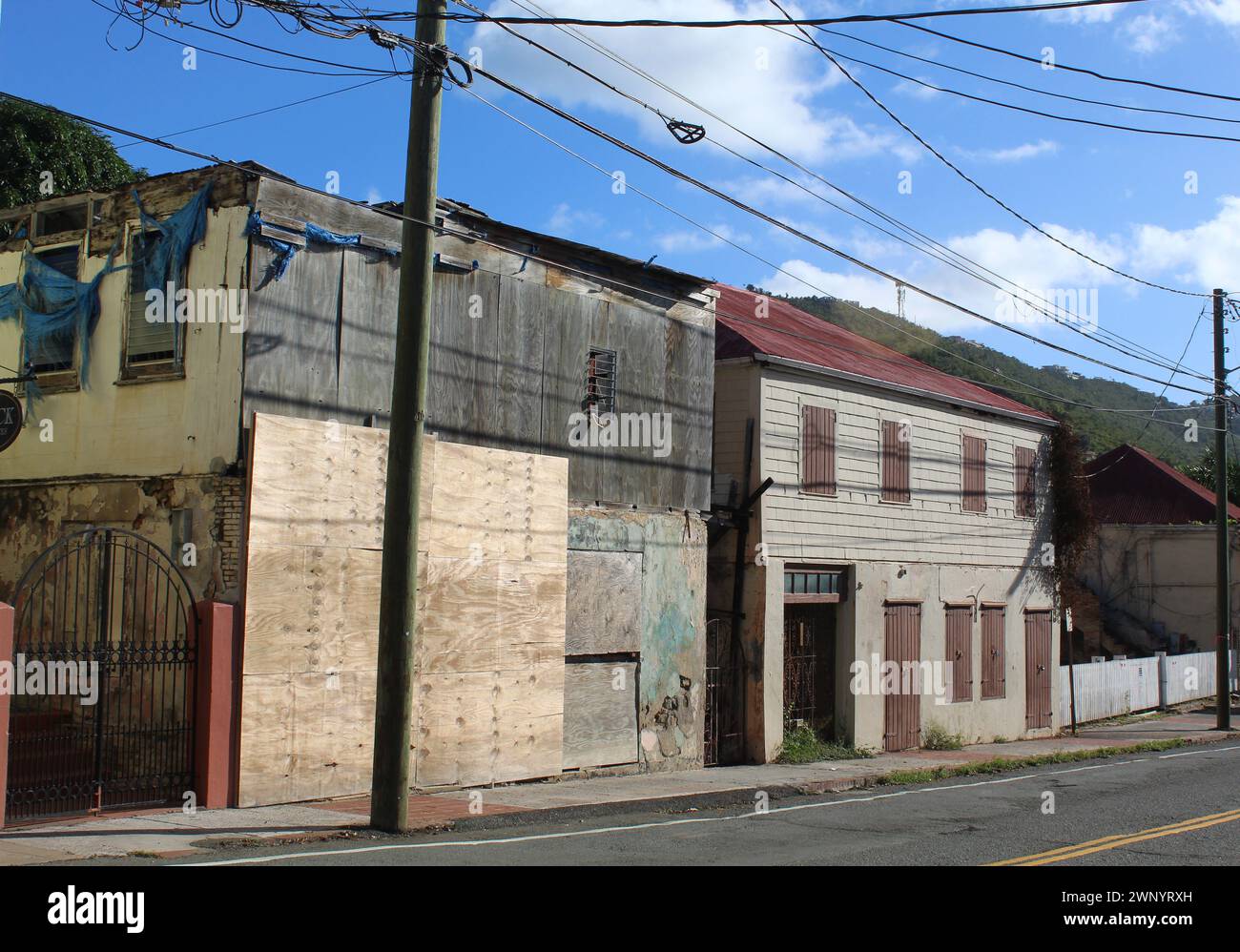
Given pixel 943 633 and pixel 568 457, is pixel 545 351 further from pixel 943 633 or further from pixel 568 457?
pixel 943 633

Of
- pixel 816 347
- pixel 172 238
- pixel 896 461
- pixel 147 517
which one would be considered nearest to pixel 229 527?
pixel 147 517

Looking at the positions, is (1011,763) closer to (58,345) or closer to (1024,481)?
(1024,481)

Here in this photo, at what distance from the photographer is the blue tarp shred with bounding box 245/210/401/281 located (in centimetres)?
1354

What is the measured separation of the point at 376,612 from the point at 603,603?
13.4ft

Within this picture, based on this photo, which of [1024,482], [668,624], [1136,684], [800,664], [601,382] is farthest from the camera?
[1136,684]

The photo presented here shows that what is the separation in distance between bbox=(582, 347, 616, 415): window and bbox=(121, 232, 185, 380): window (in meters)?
5.83

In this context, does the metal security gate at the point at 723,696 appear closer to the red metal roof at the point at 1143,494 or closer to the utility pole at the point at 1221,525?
the utility pole at the point at 1221,525

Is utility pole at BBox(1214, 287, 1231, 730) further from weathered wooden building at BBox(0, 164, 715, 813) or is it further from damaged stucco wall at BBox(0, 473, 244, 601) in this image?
damaged stucco wall at BBox(0, 473, 244, 601)

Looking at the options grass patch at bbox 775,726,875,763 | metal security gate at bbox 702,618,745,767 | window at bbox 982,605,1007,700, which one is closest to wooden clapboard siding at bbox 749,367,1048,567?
window at bbox 982,605,1007,700

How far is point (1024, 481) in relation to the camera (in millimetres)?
27969

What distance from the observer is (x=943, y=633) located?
25.0 meters
